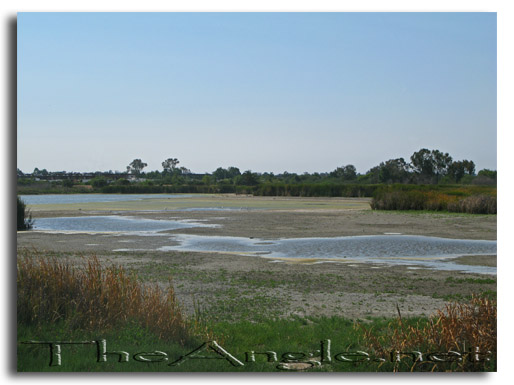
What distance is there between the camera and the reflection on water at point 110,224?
20.8 meters

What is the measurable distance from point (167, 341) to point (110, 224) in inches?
691

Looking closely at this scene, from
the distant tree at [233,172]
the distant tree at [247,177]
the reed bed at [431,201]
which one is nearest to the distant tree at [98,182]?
the distant tree at [233,172]

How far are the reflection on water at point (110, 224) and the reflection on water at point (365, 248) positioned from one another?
327cm

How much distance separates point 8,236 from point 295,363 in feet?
11.2

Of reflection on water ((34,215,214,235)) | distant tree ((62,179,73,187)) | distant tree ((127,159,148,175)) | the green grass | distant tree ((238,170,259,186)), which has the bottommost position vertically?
the green grass

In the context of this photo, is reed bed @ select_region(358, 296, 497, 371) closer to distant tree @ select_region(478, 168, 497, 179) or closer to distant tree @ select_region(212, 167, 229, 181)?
distant tree @ select_region(478, 168, 497, 179)

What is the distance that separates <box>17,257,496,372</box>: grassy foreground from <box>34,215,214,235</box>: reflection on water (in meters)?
13.3

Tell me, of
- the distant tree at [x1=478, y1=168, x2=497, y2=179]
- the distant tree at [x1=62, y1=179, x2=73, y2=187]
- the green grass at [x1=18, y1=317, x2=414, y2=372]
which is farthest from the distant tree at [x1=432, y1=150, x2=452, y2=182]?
the distant tree at [x1=62, y1=179, x2=73, y2=187]

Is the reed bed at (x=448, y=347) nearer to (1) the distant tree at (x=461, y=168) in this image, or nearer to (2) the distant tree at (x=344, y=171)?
(1) the distant tree at (x=461, y=168)

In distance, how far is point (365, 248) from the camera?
1584 cm

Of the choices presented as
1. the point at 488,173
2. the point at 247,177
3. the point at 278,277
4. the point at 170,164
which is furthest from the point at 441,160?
the point at 170,164

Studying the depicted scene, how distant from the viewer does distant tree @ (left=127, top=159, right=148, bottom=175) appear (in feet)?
28.5

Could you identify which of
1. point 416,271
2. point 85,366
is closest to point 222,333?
point 85,366
